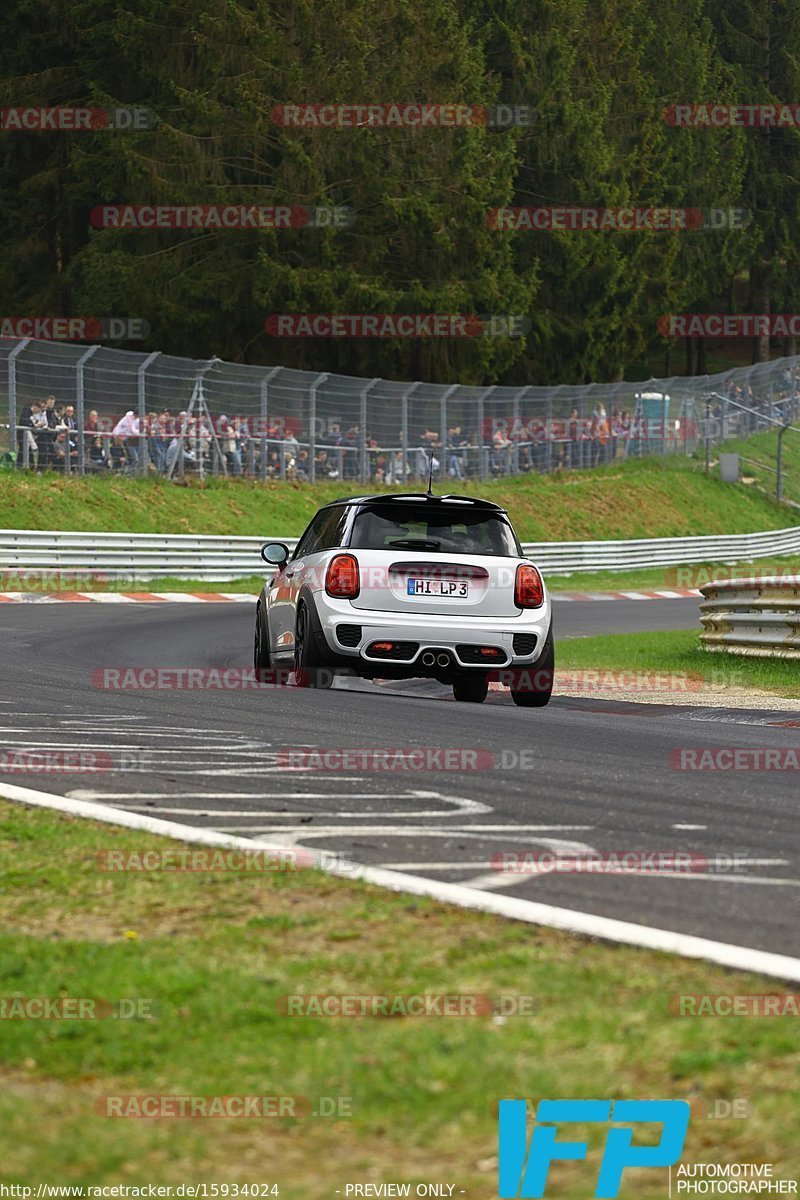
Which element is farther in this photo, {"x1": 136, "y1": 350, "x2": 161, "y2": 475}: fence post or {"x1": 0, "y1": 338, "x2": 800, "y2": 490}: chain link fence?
{"x1": 136, "y1": 350, "x2": 161, "y2": 475}: fence post

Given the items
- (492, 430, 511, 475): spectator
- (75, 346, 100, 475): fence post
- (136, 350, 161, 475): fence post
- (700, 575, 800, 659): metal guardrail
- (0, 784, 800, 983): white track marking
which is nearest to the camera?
(0, 784, 800, 983): white track marking

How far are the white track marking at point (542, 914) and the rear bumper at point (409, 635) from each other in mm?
5577

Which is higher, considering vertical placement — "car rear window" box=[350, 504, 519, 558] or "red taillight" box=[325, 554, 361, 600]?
"car rear window" box=[350, 504, 519, 558]

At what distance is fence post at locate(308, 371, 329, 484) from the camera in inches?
1371

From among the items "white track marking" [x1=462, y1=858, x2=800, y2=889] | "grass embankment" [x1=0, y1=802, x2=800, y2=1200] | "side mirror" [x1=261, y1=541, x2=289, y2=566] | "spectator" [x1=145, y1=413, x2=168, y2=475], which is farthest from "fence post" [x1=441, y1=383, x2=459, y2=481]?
"grass embankment" [x1=0, y1=802, x2=800, y2=1200]

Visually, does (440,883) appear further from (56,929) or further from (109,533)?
(109,533)

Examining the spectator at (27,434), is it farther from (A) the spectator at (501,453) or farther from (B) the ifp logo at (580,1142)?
(B) the ifp logo at (580,1142)

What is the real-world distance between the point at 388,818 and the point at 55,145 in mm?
50454

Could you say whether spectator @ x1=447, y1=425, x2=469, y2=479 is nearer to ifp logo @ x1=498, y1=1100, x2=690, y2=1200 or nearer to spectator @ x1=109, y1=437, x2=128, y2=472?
spectator @ x1=109, y1=437, x2=128, y2=472

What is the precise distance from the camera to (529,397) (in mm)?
42250

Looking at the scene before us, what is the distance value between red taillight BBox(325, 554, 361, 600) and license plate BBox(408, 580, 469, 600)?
39 centimetres

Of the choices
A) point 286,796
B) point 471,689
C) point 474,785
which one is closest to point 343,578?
point 471,689

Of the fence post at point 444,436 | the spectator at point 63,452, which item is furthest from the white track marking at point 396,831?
the fence post at point 444,436

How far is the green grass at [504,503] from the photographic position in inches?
1192
